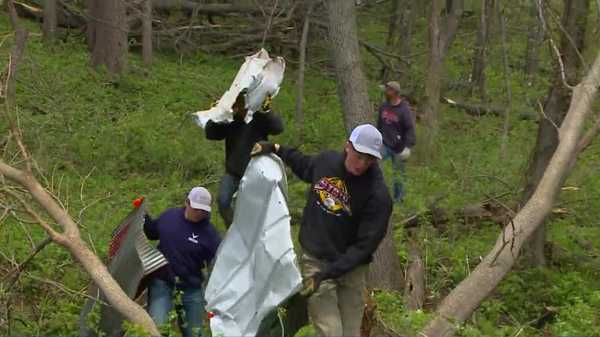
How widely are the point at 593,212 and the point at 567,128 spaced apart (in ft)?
11.5

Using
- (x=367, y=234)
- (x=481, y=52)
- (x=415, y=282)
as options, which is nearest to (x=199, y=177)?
(x=415, y=282)

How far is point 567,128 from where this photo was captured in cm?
766

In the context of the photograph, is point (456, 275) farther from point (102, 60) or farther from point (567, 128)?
point (102, 60)

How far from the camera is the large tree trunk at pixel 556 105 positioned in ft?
31.8

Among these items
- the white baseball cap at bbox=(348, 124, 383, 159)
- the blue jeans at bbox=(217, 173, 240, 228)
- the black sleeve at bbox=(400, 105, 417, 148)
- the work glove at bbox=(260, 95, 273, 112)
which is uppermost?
the white baseball cap at bbox=(348, 124, 383, 159)

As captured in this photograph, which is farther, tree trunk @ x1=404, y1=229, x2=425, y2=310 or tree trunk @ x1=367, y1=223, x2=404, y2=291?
tree trunk @ x1=367, y1=223, x2=404, y2=291

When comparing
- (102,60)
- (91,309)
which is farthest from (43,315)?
(102,60)

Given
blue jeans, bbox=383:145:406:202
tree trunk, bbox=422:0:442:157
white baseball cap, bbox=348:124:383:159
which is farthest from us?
tree trunk, bbox=422:0:442:157

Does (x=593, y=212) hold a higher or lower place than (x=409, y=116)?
lower

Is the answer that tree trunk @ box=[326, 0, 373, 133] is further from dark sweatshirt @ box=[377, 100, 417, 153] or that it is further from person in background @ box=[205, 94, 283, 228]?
dark sweatshirt @ box=[377, 100, 417, 153]

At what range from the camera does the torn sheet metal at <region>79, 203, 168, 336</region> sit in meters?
6.07

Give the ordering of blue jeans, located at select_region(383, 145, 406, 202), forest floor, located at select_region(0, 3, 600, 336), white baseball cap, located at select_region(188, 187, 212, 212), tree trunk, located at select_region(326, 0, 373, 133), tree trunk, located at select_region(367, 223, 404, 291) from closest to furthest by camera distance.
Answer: white baseball cap, located at select_region(188, 187, 212, 212)
forest floor, located at select_region(0, 3, 600, 336)
tree trunk, located at select_region(326, 0, 373, 133)
tree trunk, located at select_region(367, 223, 404, 291)
blue jeans, located at select_region(383, 145, 406, 202)

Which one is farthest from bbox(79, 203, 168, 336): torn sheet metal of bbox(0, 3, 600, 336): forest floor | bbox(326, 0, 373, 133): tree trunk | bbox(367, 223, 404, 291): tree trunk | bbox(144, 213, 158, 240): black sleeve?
bbox(367, 223, 404, 291): tree trunk

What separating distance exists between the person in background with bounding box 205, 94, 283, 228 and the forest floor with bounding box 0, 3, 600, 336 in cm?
153
